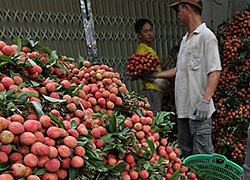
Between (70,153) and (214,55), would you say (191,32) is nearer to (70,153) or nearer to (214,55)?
(214,55)

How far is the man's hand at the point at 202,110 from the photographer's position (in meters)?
1.75

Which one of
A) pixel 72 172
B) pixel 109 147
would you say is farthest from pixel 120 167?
pixel 72 172

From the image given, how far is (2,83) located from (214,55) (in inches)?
52.3

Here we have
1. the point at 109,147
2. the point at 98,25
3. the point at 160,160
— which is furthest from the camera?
the point at 98,25

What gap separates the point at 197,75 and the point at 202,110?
9.7 inches

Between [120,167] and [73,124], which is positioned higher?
[73,124]

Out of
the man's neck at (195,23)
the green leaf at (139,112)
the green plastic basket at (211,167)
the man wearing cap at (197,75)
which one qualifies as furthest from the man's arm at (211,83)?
the green leaf at (139,112)

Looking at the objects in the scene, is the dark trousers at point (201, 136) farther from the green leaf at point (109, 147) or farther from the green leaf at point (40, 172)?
the green leaf at point (40, 172)

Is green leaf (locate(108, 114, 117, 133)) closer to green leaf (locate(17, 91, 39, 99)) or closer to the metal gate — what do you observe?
green leaf (locate(17, 91, 39, 99))

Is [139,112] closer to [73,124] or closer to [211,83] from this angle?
[73,124]

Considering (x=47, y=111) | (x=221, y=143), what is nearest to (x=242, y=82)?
(x=221, y=143)

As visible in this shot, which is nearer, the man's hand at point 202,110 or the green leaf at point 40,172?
the green leaf at point 40,172

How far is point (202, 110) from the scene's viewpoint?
68.8 inches

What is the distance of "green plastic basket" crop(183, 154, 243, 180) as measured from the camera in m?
1.31
